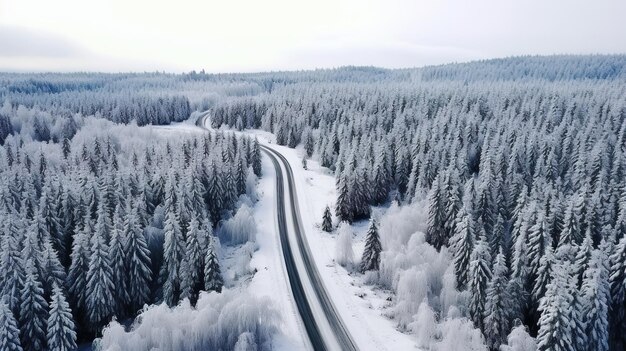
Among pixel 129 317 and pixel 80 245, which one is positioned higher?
pixel 80 245

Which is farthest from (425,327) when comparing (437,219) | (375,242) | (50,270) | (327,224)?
(50,270)

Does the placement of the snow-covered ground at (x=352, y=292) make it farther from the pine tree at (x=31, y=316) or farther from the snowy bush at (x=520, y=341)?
the pine tree at (x=31, y=316)

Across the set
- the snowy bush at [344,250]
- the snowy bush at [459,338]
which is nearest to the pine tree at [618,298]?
the snowy bush at [459,338]

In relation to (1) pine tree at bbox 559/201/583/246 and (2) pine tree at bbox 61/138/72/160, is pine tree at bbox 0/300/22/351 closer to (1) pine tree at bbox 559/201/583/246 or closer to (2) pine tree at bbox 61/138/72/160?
(1) pine tree at bbox 559/201/583/246

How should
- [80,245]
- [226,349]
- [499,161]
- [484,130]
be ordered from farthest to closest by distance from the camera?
[484,130]
[499,161]
[80,245]
[226,349]

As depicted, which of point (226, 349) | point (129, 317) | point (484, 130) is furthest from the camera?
point (484, 130)

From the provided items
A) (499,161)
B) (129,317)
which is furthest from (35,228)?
(499,161)

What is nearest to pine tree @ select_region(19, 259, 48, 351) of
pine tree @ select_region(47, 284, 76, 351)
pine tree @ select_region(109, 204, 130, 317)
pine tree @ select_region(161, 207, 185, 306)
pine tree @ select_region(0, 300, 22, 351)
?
pine tree @ select_region(47, 284, 76, 351)

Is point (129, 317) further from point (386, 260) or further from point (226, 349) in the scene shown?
point (386, 260)
